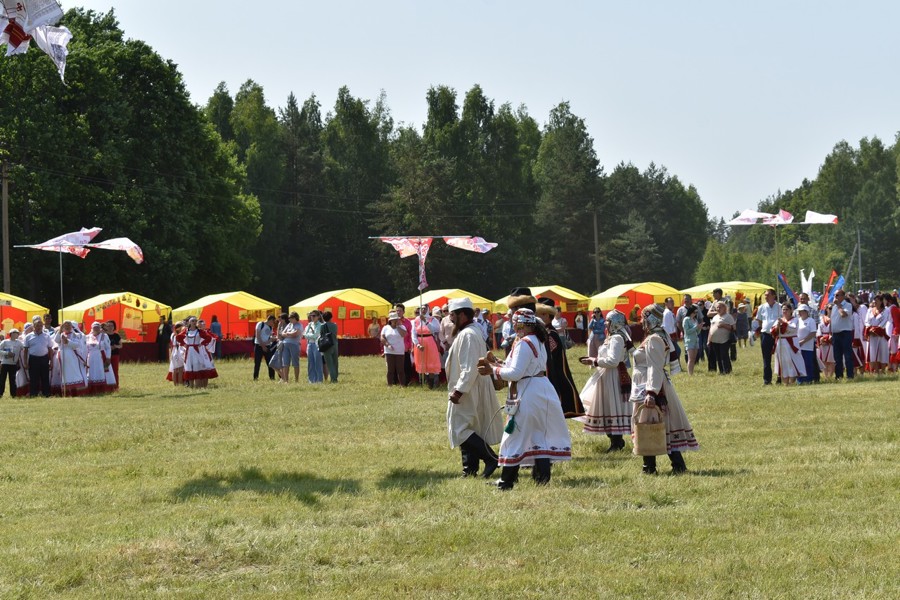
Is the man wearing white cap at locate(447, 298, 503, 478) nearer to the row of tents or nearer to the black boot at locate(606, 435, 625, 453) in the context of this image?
the black boot at locate(606, 435, 625, 453)

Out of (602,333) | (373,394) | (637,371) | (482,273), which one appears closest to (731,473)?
(637,371)

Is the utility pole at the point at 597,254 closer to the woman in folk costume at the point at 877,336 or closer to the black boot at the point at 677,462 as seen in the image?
the woman in folk costume at the point at 877,336

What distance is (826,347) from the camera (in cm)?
2428

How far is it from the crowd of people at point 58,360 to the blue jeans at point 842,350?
14861 millimetres

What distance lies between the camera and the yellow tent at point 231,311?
148 ft

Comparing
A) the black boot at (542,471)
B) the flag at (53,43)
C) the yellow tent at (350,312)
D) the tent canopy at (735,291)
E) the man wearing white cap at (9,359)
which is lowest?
the black boot at (542,471)

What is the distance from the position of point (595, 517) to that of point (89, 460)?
6963 millimetres

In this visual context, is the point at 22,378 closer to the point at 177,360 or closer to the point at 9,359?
the point at 9,359

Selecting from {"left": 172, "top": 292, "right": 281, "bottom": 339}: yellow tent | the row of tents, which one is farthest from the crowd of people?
{"left": 172, "top": 292, "right": 281, "bottom": 339}: yellow tent

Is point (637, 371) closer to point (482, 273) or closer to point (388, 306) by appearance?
point (388, 306)

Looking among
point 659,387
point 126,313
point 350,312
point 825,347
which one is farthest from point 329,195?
point 659,387

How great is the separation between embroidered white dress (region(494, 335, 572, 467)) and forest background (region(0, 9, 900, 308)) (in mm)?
40815

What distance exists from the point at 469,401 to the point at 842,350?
14.0 meters

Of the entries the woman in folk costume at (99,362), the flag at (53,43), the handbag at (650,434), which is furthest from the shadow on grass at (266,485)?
the woman in folk costume at (99,362)
